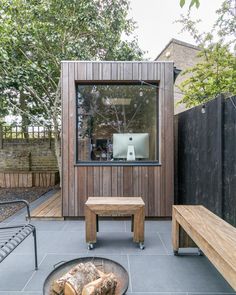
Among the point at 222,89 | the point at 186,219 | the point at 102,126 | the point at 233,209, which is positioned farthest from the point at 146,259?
the point at 222,89

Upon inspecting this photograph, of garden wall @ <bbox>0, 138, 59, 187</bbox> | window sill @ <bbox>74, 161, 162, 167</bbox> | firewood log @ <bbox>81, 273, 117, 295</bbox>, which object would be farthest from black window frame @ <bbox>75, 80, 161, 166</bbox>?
garden wall @ <bbox>0, 138, 59, 187</bbox>

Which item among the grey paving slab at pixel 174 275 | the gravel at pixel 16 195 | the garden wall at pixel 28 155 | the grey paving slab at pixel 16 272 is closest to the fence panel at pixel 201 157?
the grey paving slab at pixel 174 275

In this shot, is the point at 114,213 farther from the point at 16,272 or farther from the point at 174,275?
the point at 16,272

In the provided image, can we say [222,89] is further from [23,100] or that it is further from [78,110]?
[23,100]

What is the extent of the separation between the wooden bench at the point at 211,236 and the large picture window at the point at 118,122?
1641 millimetres

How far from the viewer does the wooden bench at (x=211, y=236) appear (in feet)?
4.73

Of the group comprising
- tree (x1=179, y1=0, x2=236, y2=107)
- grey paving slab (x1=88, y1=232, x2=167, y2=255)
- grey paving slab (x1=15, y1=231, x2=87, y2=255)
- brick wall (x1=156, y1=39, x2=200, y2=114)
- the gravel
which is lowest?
grey paving slab (x1=88, y1=232, x2=167, y2=255)

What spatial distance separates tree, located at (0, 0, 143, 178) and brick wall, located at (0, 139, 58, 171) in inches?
47.6

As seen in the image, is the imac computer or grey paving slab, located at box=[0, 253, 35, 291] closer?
grey paving slab, located at box=[0, 253, 35, 291]

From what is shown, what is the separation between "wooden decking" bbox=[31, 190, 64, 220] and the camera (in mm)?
4035

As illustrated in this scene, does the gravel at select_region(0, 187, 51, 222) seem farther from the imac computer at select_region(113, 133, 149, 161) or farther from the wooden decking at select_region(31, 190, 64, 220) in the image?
the imac computer at select_region(113, 133, 149, 161)

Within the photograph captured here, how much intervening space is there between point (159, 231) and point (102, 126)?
6.34 ft

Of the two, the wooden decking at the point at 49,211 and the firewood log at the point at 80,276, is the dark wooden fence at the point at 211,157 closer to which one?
the firewood log at the point at 80,276

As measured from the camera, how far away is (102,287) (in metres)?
1.41
